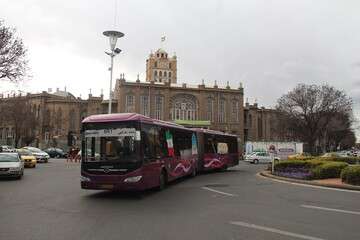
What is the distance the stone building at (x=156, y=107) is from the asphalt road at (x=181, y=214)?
83160 millimetres

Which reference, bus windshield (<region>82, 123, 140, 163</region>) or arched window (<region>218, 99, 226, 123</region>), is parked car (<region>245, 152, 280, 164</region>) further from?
arched window (<region>218, 99, 226, 123</region>)

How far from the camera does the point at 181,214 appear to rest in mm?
11602

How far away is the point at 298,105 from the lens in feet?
228

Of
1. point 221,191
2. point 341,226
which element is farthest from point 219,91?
point 341,226

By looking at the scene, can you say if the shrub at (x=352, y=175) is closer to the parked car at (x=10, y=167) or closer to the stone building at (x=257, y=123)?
the parked car at (x=10, y=167)

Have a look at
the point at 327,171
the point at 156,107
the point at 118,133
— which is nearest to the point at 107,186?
the point at 118,133

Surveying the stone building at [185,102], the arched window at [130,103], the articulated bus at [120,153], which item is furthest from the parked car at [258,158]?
the arched window at [130,103]

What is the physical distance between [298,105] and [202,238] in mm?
63379

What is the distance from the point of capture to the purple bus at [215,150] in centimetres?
2888

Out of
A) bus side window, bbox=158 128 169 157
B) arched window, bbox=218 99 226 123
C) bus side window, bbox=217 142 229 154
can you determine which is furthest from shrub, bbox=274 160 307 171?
arched window, bbox=218 99 226 123

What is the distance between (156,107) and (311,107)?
4446cm

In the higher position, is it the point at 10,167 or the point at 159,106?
the point at 159,106

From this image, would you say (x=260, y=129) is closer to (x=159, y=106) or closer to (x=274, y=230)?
(x=159, y=106)

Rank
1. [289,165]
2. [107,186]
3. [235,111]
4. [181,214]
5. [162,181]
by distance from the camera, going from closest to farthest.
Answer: [181,214]
[107,186]
[162,181]
[289,165]
[235,111]
